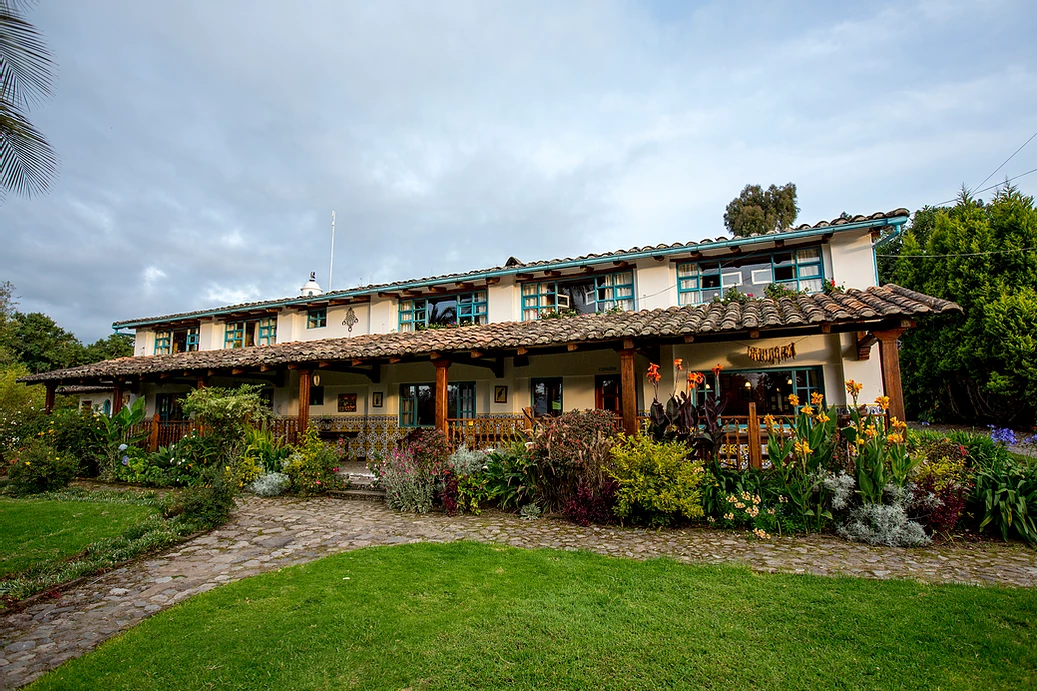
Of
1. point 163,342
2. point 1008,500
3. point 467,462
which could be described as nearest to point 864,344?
point 1008,500

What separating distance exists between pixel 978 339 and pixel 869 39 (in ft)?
34.0

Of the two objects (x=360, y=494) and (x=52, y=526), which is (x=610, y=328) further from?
(x=52, y=526)

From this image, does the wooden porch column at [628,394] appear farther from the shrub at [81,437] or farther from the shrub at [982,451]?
the shrub at [81,437]

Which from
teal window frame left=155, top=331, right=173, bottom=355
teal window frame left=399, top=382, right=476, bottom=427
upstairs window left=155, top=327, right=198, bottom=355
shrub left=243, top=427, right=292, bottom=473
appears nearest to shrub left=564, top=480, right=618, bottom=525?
shrub left=243, top=427, right=292, bottom=473

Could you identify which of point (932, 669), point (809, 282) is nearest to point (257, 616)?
point (932, 669)

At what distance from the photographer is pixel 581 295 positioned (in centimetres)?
1388

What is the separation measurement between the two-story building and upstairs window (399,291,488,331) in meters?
0.04

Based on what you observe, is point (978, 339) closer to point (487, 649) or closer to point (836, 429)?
point (836, 429)

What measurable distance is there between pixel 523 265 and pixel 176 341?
47.5 ft

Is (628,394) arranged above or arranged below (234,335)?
below

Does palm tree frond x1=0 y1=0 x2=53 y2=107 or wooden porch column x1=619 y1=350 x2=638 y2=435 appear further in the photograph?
wooden porch column x1=619 y1=350 x2=638 y2=435

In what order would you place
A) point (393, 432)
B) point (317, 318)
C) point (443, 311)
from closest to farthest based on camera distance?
point (393, 432)
point (443, 311)
point (317, 318)

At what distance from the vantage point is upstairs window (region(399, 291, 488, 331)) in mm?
14969

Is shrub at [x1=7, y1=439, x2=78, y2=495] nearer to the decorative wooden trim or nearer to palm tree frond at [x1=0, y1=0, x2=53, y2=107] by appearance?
palm tree frond at [x1=0, y1=0, x2=53, y2=107]
